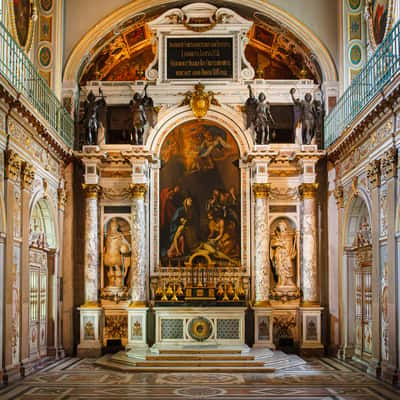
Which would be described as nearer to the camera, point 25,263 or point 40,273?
point 25,263

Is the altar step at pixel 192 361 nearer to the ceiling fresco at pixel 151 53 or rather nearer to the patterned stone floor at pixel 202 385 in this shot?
the patterned stone floor at pixel 202 385

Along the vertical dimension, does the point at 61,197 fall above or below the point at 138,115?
below

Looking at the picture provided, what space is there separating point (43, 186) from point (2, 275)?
4.06 metres

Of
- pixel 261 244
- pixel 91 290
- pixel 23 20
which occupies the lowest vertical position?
pixel 91 290

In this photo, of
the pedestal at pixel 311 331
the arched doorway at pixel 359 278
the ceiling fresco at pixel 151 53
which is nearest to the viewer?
the arched doorway at pixel 359 278

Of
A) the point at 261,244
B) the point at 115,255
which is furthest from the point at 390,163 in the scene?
the point at 115,255

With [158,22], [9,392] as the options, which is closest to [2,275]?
[9,392]

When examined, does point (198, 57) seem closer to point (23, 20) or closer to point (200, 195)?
point (200, 195)

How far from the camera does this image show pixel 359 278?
1969cm

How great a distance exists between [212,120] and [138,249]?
4624mm

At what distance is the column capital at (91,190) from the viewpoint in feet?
70.7

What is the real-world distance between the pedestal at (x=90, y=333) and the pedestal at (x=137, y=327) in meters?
0.94

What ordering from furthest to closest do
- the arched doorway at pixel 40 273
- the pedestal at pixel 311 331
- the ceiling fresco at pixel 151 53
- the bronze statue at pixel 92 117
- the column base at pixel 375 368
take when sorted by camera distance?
the ceiling fresco at pixel 151 53 < the bronze statue at pixel 92 117 < the pedestal at pixel 311 331 < the arched doorway at pixel 40 273 < the column base at pixel 375 368

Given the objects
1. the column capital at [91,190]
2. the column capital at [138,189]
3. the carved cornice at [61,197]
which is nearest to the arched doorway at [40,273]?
the carved cornice at [61,197]
